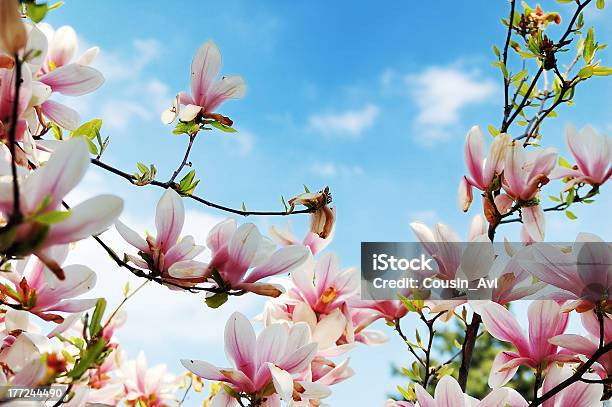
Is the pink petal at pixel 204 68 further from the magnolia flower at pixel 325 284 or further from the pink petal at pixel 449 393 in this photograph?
the pink petal at pixel 449 393

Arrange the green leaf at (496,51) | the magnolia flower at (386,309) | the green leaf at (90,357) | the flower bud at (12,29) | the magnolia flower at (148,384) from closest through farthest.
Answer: the flower bud at (12,29) < the green leaf at (90,357) < the magnolia flower at (386,309) < the green leaf at (496,51) < the magnolia flower at (148,384)

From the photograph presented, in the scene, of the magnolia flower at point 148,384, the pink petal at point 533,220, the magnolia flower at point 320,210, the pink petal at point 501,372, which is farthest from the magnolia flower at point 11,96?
the magnolia flower at point 148,384

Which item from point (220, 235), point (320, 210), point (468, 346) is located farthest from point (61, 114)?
point (468, 346)

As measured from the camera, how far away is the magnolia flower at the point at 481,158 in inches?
47.6

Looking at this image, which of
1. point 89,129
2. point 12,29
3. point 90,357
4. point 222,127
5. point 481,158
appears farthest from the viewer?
point 481,158

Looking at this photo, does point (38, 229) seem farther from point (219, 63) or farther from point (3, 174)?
point (219, 63)

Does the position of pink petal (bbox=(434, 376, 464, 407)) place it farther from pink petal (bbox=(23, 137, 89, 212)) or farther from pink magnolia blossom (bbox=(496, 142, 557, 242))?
pink petal (bbox=(23, 137, 89, 212))

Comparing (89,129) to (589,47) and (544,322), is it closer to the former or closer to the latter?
(544,322)

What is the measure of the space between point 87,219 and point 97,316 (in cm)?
23

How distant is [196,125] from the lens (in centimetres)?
113

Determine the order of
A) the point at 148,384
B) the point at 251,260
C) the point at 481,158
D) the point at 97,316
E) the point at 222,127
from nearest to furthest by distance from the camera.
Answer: the point at 97,316 → the point at 251,260 → the point at 222,127 → the point at 481,158 → the point at 148,384

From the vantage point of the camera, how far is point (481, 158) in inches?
48.7

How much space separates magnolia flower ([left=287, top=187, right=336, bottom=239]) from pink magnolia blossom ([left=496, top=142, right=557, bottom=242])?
35 cm

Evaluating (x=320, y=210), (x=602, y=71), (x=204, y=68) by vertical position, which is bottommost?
Answer: (x=320, y=210)
